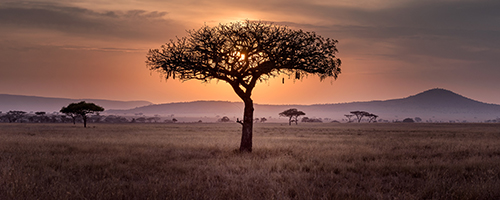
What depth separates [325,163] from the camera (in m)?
14.9

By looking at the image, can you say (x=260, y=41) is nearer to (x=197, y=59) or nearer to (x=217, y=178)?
(x=197, y=59)

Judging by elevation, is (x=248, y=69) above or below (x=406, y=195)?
above

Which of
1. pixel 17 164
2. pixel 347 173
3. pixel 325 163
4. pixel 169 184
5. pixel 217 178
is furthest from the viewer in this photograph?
pixel 325 163

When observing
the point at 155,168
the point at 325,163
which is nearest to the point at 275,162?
the point at 325,163

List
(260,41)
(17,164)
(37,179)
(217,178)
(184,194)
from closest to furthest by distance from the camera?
(184,194), (37,179), (217,178), (17,164), (260,41)

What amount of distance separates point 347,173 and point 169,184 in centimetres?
626

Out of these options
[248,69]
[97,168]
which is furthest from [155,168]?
[248,69]

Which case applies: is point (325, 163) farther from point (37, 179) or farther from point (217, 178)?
point (37, 179)

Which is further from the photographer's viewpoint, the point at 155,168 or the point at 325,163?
the point at 325,163

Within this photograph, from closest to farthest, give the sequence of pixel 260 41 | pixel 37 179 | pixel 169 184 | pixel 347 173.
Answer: pixel 169 184 < pixel 37 179 < pixel 347 173 < pixel 260 41

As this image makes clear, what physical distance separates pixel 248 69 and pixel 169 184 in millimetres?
10434

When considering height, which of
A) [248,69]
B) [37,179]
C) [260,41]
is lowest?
[37,179]

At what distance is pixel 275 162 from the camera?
49.2ft

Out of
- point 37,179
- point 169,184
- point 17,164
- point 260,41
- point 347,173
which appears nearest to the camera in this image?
point 169,184
